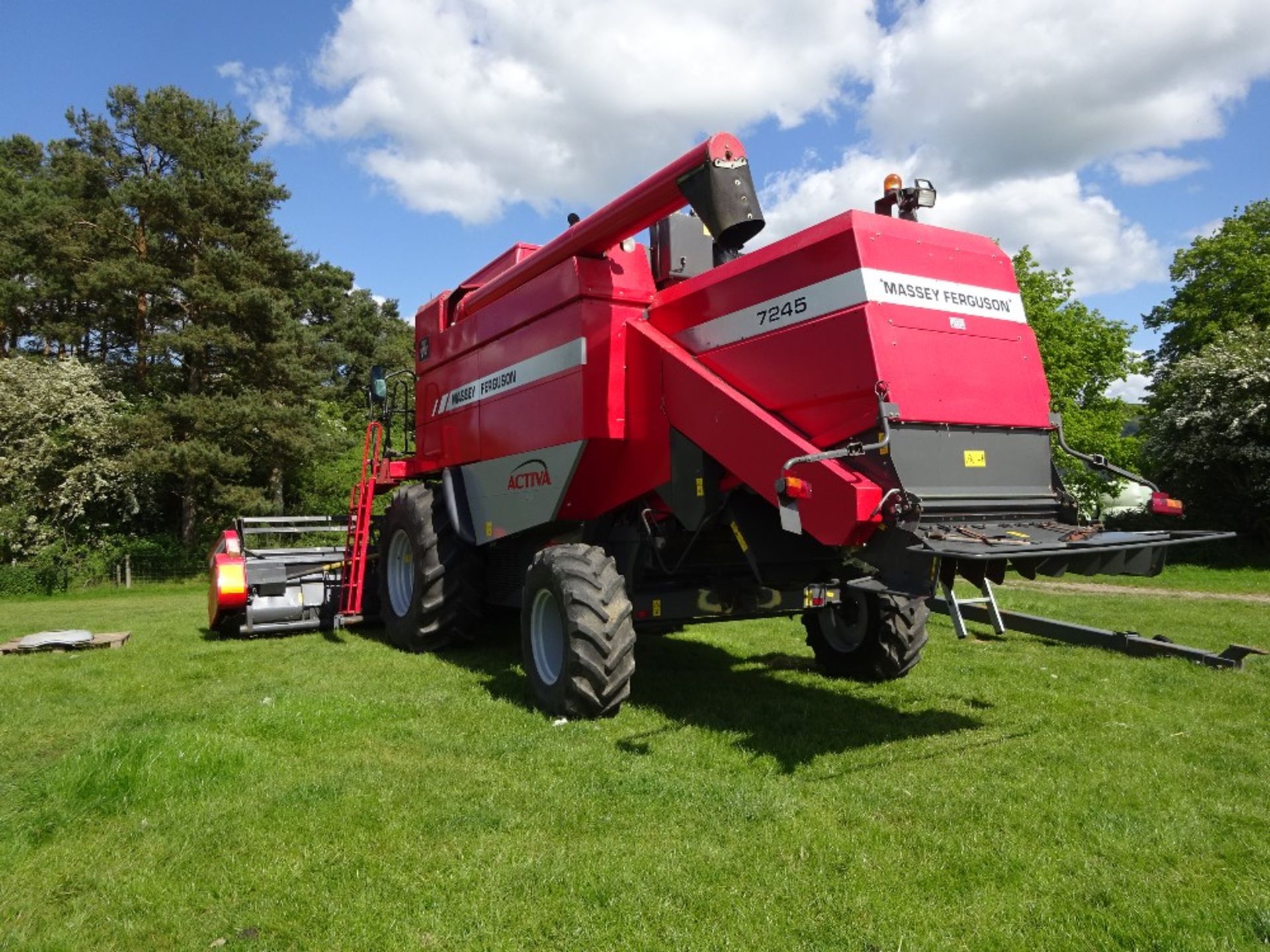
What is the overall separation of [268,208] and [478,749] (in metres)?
27.9

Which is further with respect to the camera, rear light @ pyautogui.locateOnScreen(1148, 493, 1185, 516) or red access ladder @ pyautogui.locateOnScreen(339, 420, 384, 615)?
red access ladder @ pyautogui.locateOnScreen(339, 420, 384, 615)

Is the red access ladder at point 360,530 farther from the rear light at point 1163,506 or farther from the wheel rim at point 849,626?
the rear light at point 1163,506

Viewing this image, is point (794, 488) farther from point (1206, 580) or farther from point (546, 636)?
point (1206, 580)

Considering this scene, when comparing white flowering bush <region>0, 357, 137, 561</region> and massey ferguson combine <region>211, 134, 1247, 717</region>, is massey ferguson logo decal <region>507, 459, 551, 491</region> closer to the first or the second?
massey ferguson combine <region>211, 134, 1247, 717</region>

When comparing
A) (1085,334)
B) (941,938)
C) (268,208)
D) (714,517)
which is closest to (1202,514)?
(1085,334)

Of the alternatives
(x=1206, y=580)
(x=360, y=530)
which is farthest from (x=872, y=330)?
(x=1206, y=580)

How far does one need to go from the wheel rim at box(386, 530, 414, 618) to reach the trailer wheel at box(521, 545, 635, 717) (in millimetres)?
3535

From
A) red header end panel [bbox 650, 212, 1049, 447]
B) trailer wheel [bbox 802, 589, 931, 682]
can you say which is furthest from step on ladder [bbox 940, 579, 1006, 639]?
trailer wheel [bbox 802, 589, 931, 682]

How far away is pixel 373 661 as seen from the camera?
8367 millimetres

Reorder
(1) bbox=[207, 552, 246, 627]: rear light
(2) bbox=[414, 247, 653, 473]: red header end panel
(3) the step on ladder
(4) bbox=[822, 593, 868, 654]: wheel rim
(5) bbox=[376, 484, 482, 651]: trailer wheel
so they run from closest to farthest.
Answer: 1. (3) the step on ladder
2. (2) bbox=[414, 247, 653, 473]: red header end panel
3. (4) bbox=[822, 593, 868, 654]: wheel rim
4. (5) bbox=[376, 484, 482, 651]: trailer wheel
5. (1) bbox=[207, 552, 246, 627]: rear light

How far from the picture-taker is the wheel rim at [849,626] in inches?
280

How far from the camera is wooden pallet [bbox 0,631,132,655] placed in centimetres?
950

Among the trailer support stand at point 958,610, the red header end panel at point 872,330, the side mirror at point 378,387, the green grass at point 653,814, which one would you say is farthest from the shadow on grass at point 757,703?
the side mirror at point 378,387

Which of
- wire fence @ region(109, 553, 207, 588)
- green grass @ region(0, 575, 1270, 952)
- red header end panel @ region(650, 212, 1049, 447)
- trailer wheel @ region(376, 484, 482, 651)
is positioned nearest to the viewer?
green grass @ region(0, 575, 1270, 952)
